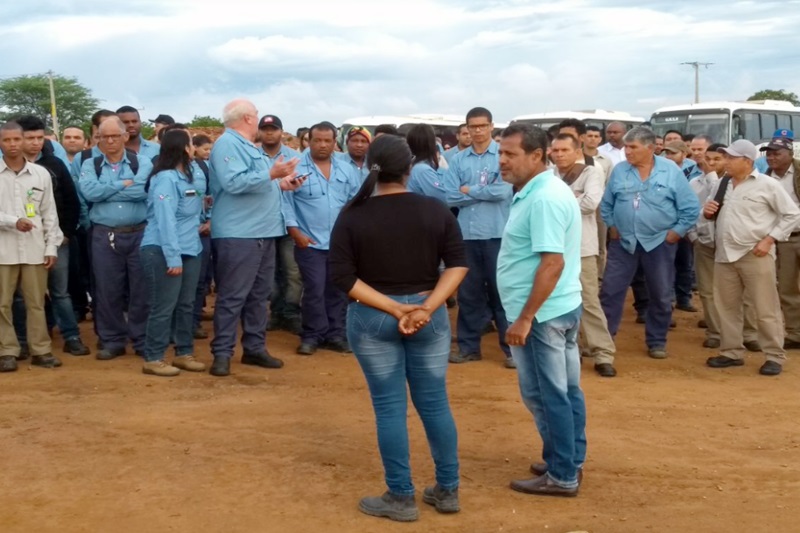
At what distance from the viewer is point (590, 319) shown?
8.24 metres

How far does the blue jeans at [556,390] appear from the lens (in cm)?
500

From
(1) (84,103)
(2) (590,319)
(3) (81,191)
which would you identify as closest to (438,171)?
(2) (590,319)

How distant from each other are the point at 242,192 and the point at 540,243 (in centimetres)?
344

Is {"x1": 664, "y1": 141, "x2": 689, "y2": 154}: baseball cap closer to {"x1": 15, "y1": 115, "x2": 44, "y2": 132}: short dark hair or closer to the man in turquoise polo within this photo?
the man in turquoise polo

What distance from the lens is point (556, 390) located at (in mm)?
5020

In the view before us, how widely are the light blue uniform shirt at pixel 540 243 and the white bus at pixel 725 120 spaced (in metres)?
20.5

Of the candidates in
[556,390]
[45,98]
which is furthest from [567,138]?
[45,98]

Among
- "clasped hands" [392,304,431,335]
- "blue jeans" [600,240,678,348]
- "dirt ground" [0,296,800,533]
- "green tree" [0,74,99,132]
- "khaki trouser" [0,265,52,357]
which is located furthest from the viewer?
"green tree" [0,74,99,132]

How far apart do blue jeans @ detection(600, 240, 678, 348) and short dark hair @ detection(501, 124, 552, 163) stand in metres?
3.67

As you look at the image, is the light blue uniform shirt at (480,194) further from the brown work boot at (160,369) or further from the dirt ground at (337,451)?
the brown work boot at (160,369)

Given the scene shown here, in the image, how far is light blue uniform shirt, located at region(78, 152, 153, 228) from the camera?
807 centimetres

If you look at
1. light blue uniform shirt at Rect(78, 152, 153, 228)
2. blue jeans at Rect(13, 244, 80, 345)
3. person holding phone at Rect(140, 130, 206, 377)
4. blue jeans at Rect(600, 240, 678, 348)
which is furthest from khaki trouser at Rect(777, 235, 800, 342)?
blue jeans at Rect(13, 244, 80, 345)

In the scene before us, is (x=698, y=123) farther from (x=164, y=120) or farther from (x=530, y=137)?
(x=530, y=137)

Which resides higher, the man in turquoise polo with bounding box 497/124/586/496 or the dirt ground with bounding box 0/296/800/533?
the man in turquoise polo with bounding box 497/124/586/496
